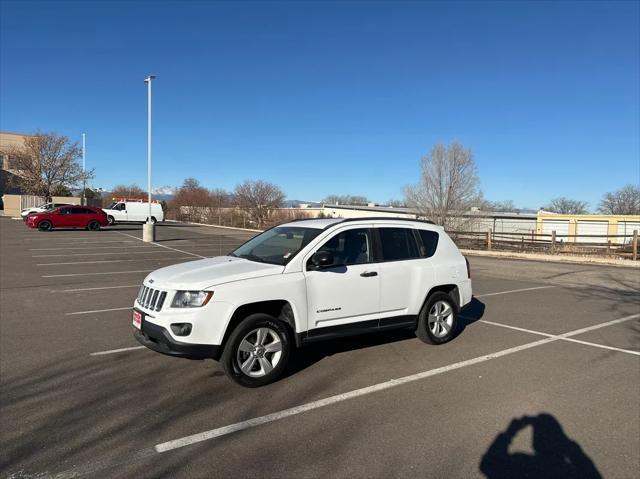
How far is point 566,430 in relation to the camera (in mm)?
4109

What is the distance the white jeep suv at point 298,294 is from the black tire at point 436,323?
1 centimetres

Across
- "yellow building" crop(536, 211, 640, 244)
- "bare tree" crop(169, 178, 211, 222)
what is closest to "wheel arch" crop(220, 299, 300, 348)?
"yellow building" crop(536, 211, 640, 244)

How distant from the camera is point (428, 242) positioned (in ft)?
22.2

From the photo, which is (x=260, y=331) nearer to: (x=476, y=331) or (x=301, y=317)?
(x=301, y=317)

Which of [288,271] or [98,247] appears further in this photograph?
[98,247]

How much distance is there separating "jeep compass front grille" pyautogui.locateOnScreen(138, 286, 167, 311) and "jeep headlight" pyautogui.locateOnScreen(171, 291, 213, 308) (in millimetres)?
171

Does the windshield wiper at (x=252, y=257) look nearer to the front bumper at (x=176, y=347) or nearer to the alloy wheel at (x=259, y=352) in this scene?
the alloy wheel at (x=259, y=352)

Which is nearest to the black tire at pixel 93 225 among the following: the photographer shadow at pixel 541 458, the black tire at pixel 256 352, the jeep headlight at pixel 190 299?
the jeep headlight at pixel 190 299

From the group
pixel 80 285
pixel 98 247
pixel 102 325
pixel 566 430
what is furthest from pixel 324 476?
pixel 98 247

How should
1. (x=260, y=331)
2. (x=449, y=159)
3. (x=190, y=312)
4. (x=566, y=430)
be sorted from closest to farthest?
1. (x=566, y=430)
2. (x=190, y=312)
3. (x=260, y=331)
4. (x=449, y=159)

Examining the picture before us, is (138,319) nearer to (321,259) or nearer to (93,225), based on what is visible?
(321,259)

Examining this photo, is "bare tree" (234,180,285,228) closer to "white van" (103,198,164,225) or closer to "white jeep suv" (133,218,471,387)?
"white van" (103,198,164,225)

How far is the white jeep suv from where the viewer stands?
4711 millimetres

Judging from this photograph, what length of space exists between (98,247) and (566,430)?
21.4 meters
